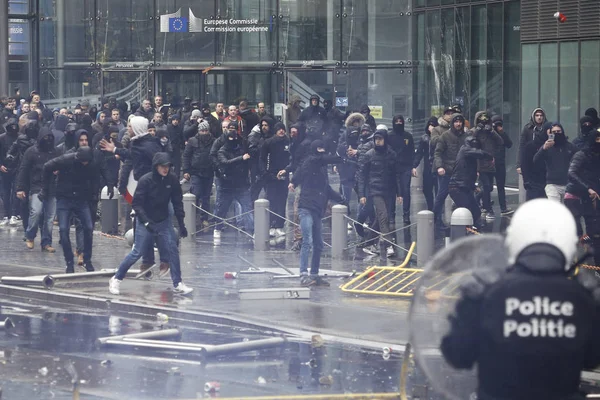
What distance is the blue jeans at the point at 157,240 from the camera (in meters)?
13.5

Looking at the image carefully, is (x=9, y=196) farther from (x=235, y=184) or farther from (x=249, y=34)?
(x=249, y=34)

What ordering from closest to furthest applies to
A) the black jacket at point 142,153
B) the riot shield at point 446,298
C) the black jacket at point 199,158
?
the riot shield at point 446,298 → the black jacket at point 142,153 → the black jacket at point 199,158

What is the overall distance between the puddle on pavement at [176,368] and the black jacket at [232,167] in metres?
6.65

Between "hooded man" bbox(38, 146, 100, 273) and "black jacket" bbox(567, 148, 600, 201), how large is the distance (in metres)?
5.91

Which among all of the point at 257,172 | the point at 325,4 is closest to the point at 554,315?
the point at 257,172

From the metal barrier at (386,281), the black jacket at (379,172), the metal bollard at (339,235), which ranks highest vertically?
the black jacket at (379,172)

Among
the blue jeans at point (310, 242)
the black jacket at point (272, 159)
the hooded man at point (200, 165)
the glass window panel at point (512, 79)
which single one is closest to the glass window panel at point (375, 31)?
the glass window panel at point (512, 79)

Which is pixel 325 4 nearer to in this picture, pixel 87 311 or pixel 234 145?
pixel 234 145

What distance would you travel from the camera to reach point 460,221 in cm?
1417

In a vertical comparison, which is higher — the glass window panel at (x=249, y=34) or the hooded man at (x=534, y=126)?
the glass window panel at (x=249, y=34)

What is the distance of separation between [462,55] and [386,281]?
14688 mm

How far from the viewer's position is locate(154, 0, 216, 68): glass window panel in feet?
109

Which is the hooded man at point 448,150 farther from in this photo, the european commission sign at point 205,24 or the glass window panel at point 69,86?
the glass window panel at point 69,86

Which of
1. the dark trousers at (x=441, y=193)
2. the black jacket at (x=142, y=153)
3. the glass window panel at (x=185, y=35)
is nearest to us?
the black jacket at (x=142, y=153)
